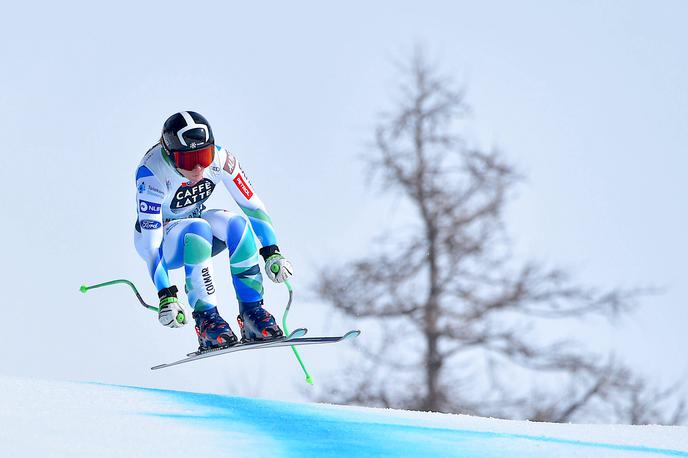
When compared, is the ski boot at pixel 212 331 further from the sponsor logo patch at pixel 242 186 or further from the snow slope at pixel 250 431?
the sponsor logo patch at pixel 242 186

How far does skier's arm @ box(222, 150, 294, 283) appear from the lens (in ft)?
23.1

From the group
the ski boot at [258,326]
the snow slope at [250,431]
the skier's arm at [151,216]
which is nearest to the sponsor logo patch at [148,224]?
the skier's arm at [151,216]

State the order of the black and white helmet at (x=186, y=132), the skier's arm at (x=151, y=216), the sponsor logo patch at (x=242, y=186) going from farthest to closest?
the sponsor logo patch at (x=242, y=186) < the skier's arm at (x=151, y=216) < the black and white helmet at (x=186, y=132)

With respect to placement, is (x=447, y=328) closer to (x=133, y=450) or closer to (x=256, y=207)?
(x=256, y=207)

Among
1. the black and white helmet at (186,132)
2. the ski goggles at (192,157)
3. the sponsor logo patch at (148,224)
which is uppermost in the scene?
the black and white helmet at (186,132)

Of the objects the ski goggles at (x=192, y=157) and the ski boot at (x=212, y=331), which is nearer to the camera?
the ski goggles at (x=192, y=157)

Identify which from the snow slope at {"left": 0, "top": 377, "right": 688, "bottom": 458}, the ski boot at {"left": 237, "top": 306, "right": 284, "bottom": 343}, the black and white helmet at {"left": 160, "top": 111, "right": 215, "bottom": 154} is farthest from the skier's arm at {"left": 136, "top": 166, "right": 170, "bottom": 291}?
the snow slope at {"left": 0, "top": 377, "right": 688, "bottom": 458}

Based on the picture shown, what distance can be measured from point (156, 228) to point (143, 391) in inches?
52.0

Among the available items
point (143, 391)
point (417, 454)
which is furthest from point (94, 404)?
point (417, 454)

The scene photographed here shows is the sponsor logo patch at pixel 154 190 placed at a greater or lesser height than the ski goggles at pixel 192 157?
lesser

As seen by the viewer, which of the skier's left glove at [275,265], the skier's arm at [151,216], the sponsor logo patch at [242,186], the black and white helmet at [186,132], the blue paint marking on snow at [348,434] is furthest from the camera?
the sponsor logo patch at [242,186]

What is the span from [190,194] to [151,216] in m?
0.30

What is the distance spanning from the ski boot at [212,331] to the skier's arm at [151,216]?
14.4 inches

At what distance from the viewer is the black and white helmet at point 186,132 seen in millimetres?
6762
